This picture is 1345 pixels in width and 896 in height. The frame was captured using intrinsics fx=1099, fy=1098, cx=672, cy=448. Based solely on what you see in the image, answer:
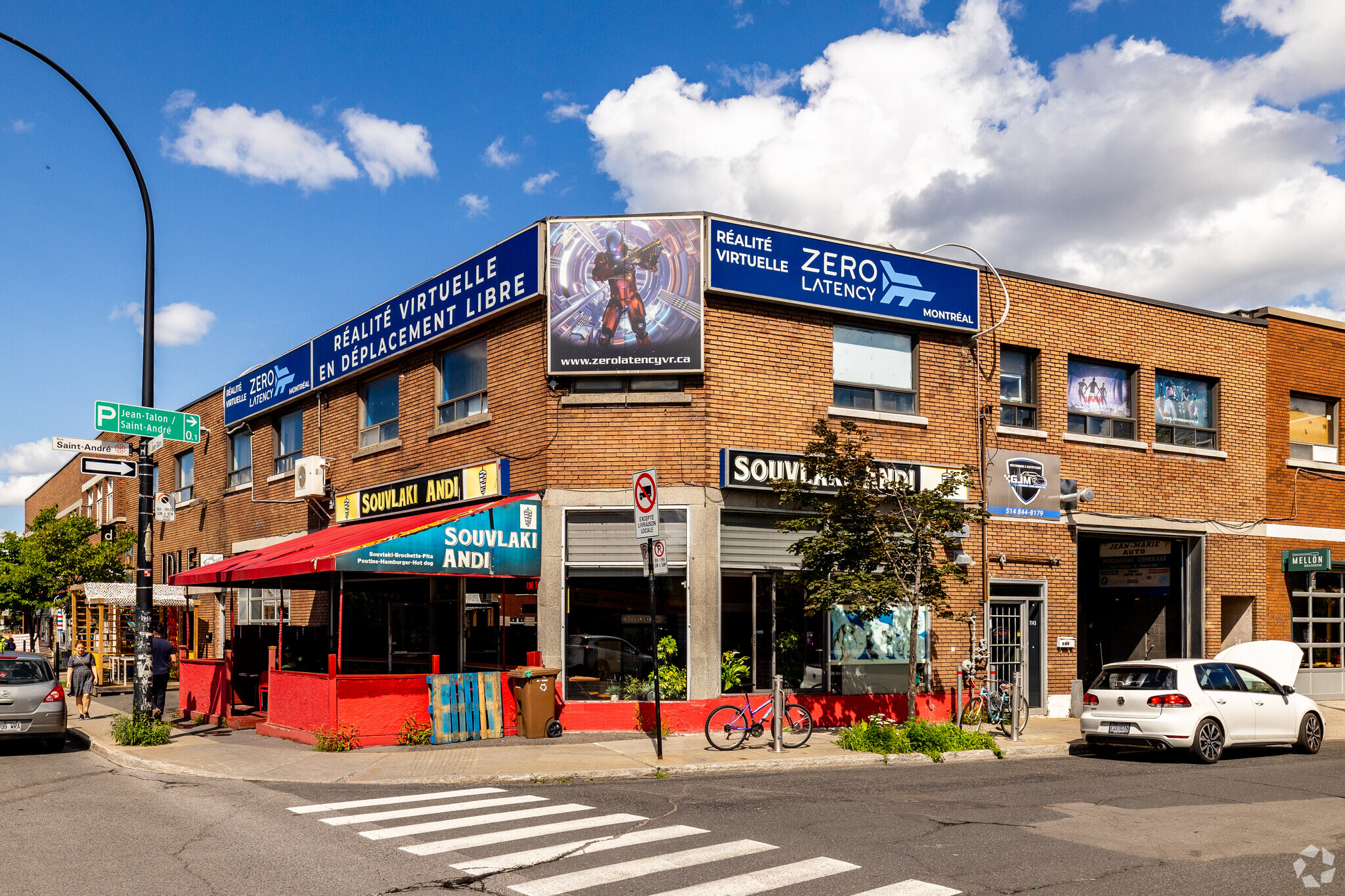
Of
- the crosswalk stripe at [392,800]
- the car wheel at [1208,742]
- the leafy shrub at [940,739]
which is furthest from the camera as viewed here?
the leafy shrub at [940,739]

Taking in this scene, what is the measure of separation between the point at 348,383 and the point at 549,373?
8.24 meters

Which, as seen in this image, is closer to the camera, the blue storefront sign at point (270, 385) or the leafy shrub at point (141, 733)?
the leafy shrub at point (141, 733)

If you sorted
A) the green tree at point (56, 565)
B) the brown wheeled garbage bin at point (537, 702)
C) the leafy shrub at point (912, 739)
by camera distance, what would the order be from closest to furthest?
1. the leafy shrub at point (912, 739)
2. the brown wheeled garbage bin at point (537, 702)
3. the green tree at point (56, 565)

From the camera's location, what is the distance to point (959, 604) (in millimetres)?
19250

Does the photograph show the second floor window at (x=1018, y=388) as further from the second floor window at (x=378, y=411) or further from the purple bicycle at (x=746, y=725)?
the second floor window at (x=378, y=411)

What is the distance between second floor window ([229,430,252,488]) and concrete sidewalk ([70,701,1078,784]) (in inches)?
512

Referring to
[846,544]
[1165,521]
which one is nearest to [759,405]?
[846,544]

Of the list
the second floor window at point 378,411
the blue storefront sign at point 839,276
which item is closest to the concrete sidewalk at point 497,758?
the blue storefront sign at point 839,276

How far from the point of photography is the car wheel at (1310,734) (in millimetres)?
16328

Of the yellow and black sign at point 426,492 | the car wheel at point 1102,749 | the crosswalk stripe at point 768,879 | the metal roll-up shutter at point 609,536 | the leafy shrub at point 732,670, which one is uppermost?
the yellow and black sign at point 426,492

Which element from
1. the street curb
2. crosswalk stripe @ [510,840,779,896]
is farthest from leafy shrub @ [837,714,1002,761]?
crosswalk stripe @ [510,840,779,896]

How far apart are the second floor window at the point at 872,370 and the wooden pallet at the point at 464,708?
24.1ft

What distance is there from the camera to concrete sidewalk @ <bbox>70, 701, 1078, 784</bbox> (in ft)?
43.3

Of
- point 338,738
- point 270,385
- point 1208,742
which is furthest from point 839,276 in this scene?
point 270,385
